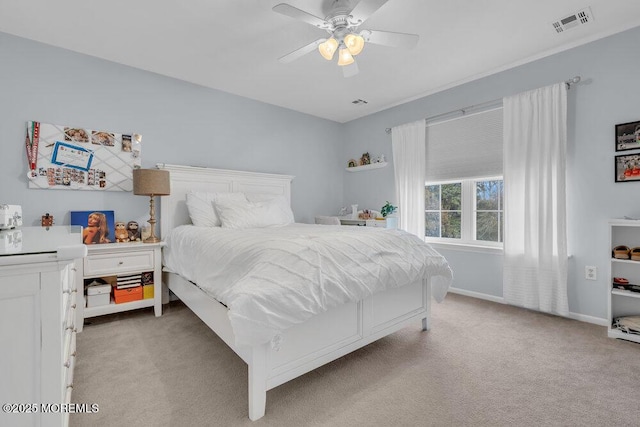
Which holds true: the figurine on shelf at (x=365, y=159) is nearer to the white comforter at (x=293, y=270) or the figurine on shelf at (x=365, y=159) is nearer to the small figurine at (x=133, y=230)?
the white comforter at (x=293, y=270)

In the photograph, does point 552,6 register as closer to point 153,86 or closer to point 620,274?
point 620,274

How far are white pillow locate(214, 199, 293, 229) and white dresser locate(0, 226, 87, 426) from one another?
6.42ft

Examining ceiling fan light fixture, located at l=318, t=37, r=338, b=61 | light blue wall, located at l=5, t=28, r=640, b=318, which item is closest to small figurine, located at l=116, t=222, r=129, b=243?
light blue wall, located at l=5, t=28, r=640, b=318

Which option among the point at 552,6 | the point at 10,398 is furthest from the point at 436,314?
the point at 10,398

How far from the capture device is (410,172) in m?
3.80

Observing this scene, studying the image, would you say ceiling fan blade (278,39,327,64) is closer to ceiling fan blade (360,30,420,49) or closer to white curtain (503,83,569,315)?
ceiling fan blade (360,30,420,49)

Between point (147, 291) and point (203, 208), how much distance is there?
929mm

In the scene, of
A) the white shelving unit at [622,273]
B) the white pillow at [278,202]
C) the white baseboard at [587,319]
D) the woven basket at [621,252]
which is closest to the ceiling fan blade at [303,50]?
the white pillow at [278,202]

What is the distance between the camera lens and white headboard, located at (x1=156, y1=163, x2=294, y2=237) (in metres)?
3.09

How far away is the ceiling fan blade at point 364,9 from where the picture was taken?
1707 millimetres

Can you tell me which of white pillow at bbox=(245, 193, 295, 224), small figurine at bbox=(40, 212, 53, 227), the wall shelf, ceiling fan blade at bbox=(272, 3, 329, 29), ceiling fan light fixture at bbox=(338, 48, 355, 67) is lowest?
small figurine at bbox=(40, 212, 53, 227)

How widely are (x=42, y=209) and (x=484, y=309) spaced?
4207 millimetres

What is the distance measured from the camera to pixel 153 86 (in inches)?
122

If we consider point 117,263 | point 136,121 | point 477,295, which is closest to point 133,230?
point 117,263
